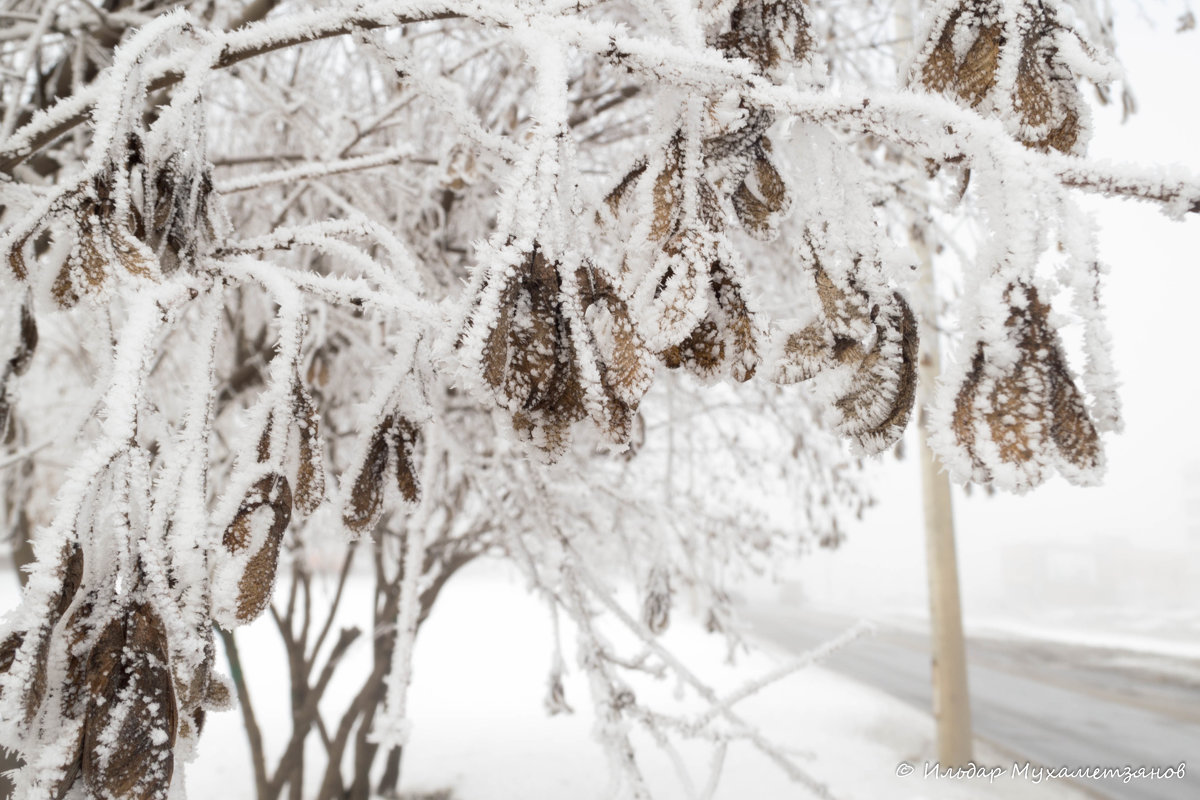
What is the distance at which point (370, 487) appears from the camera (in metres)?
0.89

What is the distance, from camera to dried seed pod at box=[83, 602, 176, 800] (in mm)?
591

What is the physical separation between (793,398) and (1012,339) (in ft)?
16.0

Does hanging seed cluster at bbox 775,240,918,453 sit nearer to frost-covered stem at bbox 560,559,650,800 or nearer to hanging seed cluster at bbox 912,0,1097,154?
hanging seed cluster at bbox 912,0,1097,154

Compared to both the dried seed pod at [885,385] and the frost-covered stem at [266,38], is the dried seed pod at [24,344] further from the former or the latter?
the dried seed pod at [885,385]

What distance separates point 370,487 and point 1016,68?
828 millimetres

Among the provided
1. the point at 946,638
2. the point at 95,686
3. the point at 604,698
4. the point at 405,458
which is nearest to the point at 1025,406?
the point at 405,458

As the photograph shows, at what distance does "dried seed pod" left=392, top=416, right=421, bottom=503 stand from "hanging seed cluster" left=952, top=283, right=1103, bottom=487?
0.65 meters

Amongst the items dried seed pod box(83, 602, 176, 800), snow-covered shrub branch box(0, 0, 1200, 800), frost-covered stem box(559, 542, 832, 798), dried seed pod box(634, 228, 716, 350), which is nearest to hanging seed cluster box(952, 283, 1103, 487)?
snow-covered shrub branch box(0, 0, 1200, 800)

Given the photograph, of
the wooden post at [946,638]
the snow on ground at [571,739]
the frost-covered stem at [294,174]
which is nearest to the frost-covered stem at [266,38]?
the frost-covered stem at [294,174]

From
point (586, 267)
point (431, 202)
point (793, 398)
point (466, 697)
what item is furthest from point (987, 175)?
point (466, 697)

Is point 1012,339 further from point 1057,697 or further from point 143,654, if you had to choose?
point 1057,697

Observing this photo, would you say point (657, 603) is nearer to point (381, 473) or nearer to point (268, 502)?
point (381, 473)

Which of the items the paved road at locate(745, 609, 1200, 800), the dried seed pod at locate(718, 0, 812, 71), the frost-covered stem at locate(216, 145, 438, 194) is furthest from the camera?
the paved road at locate(745, 609, 1200, 800)

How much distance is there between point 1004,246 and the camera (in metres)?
0.57
